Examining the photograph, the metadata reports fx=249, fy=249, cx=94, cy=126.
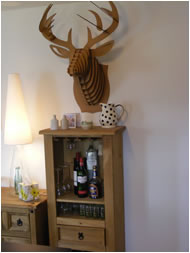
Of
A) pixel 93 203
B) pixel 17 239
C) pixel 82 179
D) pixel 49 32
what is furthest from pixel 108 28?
pixel 17 239

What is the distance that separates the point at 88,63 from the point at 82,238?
126 centimetres

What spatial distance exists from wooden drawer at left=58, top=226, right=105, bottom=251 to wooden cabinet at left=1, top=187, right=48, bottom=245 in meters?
Result: 0.17

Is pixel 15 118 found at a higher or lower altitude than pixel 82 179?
higher

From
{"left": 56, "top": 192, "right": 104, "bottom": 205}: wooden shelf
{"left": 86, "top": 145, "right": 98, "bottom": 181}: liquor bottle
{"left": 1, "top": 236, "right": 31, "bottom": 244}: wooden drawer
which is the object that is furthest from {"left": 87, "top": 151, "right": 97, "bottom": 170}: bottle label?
{"left": 1, "top": 236, "right": 31, "bottom": 244}: wooden drawer

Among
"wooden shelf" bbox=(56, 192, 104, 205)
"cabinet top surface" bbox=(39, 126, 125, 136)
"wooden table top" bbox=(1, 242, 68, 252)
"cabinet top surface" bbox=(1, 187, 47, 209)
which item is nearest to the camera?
"wooden table top" bbox=(1, 242, 68, 252)

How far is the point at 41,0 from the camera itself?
6.29ft

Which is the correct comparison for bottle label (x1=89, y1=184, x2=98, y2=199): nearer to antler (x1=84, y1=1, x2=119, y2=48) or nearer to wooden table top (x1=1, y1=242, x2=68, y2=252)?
wooden table top (x1=1, y1=242, x2=68, y2=252)

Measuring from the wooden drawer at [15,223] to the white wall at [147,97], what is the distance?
2.54 feet

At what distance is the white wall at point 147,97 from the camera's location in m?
1.81

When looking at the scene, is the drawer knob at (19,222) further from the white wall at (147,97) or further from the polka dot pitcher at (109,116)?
the polka dot pitcher at (109,116)

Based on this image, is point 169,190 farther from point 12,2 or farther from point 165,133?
point 12,2

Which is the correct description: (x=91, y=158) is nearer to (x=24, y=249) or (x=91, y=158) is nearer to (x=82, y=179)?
(x=82, y=179)

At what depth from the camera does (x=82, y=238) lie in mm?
1789

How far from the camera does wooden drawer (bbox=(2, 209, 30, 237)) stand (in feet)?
6.06
